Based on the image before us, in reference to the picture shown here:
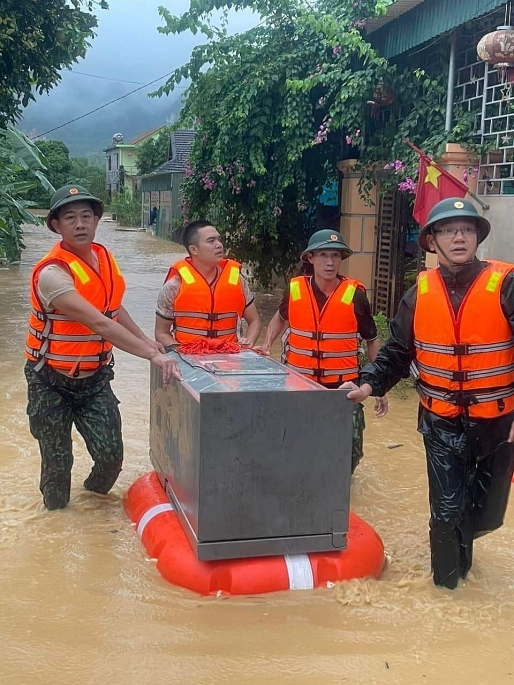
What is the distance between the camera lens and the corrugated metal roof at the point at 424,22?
700 centimetres

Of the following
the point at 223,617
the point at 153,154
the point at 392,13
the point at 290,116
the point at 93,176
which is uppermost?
the point at 153,154

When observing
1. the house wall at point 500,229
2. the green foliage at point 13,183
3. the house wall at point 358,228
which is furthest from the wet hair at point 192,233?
the house wall at point 358,228

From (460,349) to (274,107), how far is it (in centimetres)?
689

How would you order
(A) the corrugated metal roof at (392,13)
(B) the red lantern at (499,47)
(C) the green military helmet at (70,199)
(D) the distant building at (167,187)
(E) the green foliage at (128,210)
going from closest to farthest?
(C) the green military helmet at (70,199), (B) the red lantern at (499,47), (A) the corrugated metal roof at (392,13), (D) the distant building at (167,187), (E) the green foliage at (128,210)

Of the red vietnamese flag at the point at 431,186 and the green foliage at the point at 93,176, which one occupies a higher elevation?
the green foliage at the point at 93,176

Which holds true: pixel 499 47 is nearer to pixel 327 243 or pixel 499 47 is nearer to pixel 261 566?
pixel 327 243

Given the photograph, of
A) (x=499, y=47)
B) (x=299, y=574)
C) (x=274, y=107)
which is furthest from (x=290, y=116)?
(x=299, y=574)

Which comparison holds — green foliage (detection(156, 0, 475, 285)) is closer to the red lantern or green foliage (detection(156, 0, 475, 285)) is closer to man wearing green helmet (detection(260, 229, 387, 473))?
the red lantern

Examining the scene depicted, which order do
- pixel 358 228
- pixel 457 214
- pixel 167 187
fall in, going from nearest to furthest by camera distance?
pixel 457 214 → pixel 358 228 → pixel 167 187

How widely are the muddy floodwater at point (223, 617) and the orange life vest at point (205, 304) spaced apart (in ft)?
4.03

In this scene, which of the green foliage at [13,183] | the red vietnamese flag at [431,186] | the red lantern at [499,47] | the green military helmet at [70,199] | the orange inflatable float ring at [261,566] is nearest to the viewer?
the orange inflatable float ring at [261,566]

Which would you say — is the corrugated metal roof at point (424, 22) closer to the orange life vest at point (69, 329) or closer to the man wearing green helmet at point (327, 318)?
the man wearing green helmet at point (327, 318)

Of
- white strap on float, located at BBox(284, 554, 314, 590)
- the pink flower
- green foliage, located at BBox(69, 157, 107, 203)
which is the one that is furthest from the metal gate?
green foliage, located at BBox(69, 157, 107, 203)

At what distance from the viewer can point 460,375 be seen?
3545mm
